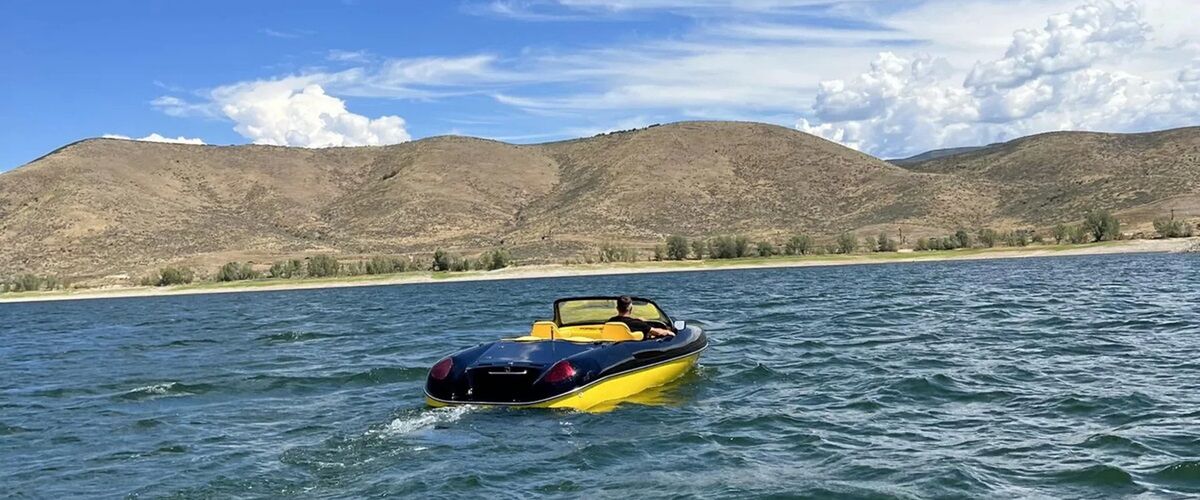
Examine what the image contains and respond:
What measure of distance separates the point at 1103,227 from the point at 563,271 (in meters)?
48.4

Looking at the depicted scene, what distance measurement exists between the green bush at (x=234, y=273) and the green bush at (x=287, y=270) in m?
1.69

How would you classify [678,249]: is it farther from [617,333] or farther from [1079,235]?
[617,333]

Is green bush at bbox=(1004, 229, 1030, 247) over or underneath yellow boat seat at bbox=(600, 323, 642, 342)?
over

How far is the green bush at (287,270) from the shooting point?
97.1 m

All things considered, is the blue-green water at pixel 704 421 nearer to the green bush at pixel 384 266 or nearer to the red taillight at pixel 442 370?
the red taillight at pixel 442 370

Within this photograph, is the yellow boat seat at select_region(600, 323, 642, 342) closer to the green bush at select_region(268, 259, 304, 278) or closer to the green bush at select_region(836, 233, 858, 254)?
the green bush at select_region(836, 233, 858, 254)

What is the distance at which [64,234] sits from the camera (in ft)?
380

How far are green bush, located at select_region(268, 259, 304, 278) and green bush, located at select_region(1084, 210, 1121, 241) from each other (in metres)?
74.1

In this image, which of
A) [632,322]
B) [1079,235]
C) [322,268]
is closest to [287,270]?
[322,268]

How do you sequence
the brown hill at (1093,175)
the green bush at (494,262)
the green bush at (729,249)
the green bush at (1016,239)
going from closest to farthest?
the green bush at (1016,239), the green bush at (494,262), the green bush at (729,249), the brown hill at (1093,175)

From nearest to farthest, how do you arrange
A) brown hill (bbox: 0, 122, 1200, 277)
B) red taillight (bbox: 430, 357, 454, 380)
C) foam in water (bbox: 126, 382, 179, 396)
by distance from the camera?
1. red taillight (bbox: 430, 357, 454, 380)
2. foam in water (bbox: 126, 382, 179, 396)
3. brown hill (bbox: 0, 122, 1200, 277)

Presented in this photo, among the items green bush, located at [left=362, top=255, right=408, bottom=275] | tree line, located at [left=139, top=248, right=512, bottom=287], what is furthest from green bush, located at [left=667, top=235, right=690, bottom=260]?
green bush, located at [left=362, top=255, right=408, bottom=275]

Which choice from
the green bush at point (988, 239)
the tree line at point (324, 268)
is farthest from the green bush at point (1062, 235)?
the tree line at point (324, 268)

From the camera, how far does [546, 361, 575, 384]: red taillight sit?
564 inches
